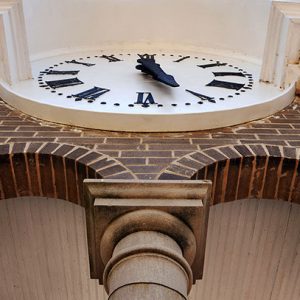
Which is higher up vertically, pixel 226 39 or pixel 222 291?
pixel 226 39

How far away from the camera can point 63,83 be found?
2527mm

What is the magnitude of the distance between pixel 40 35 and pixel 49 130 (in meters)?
1.80

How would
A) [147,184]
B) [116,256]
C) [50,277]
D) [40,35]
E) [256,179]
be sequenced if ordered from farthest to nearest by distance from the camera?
[40,35], [50,277], [256,179], [147,184], [116,256]

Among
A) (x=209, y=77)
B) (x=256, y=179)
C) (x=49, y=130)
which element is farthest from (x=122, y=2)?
(x=256, y=179)

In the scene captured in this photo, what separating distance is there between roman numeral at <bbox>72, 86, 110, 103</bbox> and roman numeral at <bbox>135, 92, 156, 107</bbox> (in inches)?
10.0

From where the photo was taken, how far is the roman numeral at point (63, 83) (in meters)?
2.48

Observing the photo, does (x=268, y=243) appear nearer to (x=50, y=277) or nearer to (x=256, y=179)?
(x=256, y=179)

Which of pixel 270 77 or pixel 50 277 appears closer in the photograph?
pixel 50 277

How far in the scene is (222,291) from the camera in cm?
252

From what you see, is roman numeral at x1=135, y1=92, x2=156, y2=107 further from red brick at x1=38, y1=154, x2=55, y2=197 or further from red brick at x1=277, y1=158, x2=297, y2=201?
red brick at x1=277, y1=158, x2=297, y2=201

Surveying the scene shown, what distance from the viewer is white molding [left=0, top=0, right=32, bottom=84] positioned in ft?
7.86

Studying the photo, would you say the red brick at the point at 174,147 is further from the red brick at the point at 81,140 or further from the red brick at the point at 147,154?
the red brick at the point at 81,140

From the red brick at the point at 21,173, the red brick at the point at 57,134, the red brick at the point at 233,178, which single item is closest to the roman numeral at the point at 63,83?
the red brick at the point at 57,134

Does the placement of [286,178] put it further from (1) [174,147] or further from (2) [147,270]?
(2) [147,270]
